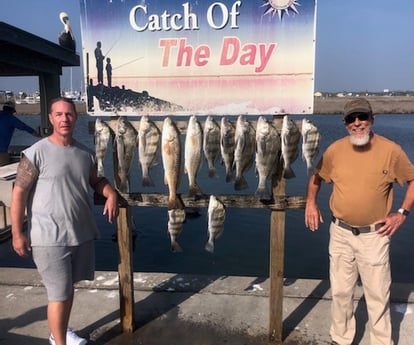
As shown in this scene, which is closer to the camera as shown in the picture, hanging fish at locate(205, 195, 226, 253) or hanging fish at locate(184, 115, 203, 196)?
hanging fish at locate(184, 115, 203, 196)

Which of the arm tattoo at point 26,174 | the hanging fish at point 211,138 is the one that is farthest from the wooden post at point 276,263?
the arm tattoo at point 26,174

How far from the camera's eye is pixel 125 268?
11.8ft

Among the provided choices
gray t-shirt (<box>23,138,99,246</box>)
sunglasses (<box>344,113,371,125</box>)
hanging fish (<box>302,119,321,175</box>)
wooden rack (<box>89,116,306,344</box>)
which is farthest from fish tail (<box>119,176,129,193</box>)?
sunglasses (<box>344,113,371,125</box>)

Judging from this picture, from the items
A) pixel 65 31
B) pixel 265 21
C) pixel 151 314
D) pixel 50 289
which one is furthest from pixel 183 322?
pixel 65 31

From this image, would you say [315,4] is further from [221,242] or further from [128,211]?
[221,242]

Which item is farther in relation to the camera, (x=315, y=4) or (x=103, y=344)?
(x=103, y=344)

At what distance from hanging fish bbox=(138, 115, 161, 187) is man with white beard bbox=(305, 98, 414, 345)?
1315mm

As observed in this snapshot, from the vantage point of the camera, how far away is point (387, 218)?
2.95 m

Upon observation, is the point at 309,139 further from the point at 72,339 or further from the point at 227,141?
the point at 72,339

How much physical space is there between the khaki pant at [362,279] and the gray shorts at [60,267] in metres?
1.92

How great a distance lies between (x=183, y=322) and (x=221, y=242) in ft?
16.5

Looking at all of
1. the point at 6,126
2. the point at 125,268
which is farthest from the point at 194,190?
the point at 6,126

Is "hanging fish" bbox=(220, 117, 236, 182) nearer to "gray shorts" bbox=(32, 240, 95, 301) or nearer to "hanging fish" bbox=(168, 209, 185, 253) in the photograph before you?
"hanging fish" bbox=(168, 209, 185, 253)

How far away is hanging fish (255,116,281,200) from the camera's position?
121 inches
